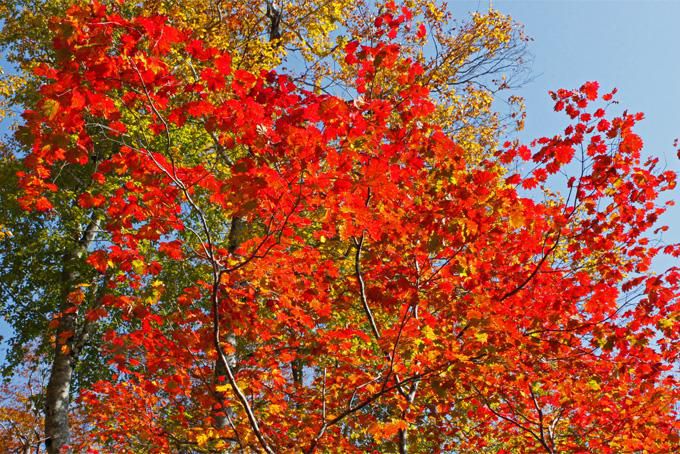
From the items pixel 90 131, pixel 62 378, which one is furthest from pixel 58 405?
pixel 90 131

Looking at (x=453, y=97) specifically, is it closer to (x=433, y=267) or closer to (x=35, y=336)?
(x=433, y=267)

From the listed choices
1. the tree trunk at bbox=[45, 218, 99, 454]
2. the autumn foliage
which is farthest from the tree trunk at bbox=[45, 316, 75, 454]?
the autumn foliage

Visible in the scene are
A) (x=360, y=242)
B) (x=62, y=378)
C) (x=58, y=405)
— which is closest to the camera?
(x=360, y=242)

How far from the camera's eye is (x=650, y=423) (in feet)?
22.5

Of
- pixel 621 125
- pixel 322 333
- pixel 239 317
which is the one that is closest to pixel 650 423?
pixel 621 125

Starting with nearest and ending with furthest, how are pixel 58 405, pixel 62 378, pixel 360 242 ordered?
1. pixel 360 242
2. pixel 58 405
3. pixel 62 378

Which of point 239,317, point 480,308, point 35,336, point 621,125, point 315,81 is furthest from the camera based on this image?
point 35,336

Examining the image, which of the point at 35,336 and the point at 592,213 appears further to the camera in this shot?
the point at 35,336

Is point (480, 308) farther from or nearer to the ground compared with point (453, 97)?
nearer to the ground

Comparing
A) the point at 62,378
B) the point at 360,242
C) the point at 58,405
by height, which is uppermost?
the point at 62,378

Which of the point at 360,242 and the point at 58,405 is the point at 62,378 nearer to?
the point at 58,405

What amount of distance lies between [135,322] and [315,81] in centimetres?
796

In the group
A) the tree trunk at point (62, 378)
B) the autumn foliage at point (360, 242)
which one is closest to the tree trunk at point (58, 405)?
the tree trunk at point (62, 378)

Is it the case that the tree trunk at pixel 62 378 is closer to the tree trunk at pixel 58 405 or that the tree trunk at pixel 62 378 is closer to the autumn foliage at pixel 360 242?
the tree trunk at pixel 58 405
